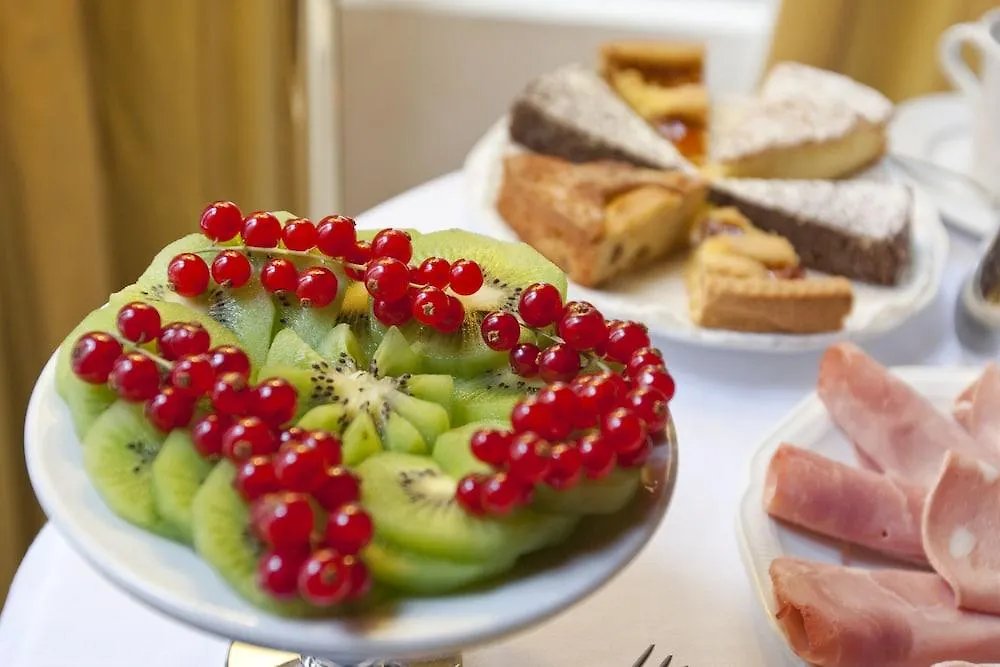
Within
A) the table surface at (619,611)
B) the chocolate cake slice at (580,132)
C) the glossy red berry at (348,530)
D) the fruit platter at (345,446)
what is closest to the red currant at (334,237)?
the fruit platter at (345,446)

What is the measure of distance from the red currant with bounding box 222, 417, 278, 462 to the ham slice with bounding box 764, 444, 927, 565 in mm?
467

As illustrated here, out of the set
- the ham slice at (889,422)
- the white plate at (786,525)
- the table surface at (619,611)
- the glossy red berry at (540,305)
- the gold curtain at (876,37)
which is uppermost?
the glossy red berry at (540,305)

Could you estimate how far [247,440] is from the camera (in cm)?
48

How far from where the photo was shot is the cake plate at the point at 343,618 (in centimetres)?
44

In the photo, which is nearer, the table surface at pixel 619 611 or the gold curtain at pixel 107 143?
the table surface at pixel 619 611

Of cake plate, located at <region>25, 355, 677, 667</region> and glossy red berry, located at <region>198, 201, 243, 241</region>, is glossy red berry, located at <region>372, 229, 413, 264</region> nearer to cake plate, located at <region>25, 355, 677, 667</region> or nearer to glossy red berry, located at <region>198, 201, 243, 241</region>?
glossy red berry, located at <region>198, 201, 243, 241</region>

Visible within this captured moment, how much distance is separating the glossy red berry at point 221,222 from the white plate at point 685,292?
0.53 metres

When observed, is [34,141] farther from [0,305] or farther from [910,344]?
[910,344]


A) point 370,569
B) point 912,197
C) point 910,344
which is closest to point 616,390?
point 370,569

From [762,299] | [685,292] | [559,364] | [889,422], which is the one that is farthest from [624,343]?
[685,292]

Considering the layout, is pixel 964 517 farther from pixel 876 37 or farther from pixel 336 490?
pixel 876 37

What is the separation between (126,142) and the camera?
1477 millimetres

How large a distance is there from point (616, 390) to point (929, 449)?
458 mm

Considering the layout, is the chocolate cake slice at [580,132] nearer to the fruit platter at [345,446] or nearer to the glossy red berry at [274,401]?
the fruit platter at [345,446]
